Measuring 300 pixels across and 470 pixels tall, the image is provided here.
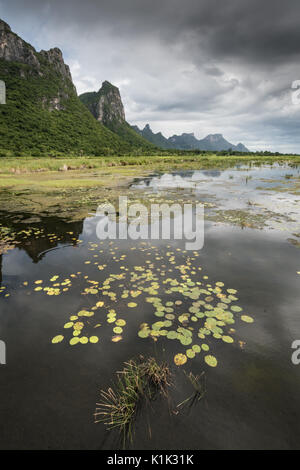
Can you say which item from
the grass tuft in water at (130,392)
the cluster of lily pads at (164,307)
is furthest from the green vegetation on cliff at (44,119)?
the grass tuft in water at (130,392)

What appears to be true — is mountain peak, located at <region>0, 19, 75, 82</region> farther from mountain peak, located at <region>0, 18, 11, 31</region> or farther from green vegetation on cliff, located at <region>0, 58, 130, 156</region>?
green vegetation on cliff, located at <region>0, 58, 130, 156</region>

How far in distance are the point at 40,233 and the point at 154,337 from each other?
22.1 ft

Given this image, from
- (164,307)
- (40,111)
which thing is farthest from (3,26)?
(164,307)

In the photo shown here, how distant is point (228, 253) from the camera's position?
6441mm

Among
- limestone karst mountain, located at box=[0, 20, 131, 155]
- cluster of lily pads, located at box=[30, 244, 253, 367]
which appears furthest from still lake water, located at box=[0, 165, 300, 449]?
limestone karst mountain, located at box=[0, 20, 131, 155]

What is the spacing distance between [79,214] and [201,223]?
629cm

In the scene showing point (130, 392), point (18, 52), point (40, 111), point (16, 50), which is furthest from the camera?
point (18, 52)

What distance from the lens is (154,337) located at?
346 centimetres

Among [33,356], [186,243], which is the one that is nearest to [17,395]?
[33,356]

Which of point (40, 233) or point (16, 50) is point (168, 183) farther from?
point (16, 50)

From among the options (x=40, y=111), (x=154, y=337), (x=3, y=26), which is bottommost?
(x=154, y=337)

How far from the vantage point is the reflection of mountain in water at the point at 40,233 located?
6.98m

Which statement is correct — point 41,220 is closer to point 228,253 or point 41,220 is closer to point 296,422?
point 228,253

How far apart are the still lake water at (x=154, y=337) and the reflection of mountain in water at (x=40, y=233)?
12 centimetres
